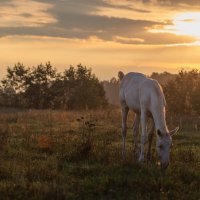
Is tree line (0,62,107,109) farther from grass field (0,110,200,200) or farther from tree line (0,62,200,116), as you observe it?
grass field (0,110,200,200)

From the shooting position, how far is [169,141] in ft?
35.9

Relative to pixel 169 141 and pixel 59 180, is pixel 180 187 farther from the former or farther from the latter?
pixel 59 180

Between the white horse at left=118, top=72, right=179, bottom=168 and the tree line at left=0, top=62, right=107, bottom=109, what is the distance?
39.1m

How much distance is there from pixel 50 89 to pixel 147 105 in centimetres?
4833

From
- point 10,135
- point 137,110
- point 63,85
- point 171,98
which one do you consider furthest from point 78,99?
point 137,110

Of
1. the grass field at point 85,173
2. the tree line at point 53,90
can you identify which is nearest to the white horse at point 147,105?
the grass field at point 85,173

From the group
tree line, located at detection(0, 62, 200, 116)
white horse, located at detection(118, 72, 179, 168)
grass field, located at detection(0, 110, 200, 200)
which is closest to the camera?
grass field, located at detection(0, 110, 200, 200)

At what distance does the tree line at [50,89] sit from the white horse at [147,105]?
39132 mm

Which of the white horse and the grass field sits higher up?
the white horse

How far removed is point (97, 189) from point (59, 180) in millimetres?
1089

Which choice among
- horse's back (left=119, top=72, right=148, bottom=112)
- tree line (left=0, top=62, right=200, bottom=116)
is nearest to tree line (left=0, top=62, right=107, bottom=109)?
tree line (left=0, top=62, right=200, bottom=116)

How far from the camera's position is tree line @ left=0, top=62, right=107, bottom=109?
177 feet

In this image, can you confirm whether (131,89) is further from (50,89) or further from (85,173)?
(50,89)

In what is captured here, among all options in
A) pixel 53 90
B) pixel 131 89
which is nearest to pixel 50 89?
pixel 53 90
